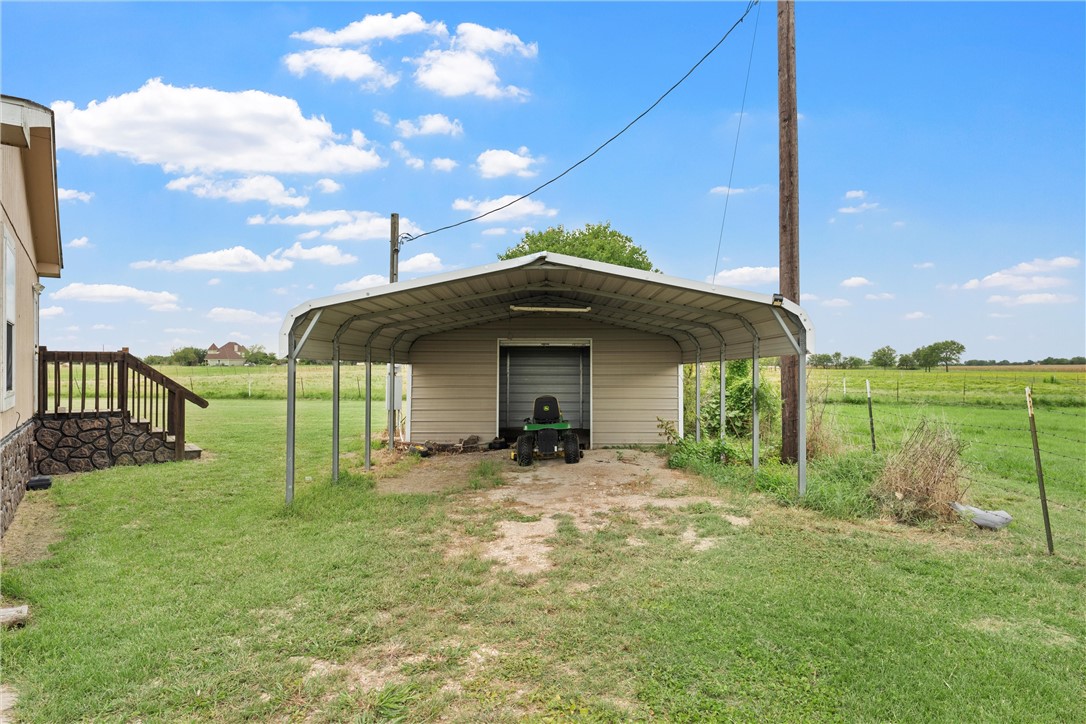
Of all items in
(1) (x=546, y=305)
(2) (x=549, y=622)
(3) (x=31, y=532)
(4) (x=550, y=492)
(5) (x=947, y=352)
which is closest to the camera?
(2) (x=549, y=622)

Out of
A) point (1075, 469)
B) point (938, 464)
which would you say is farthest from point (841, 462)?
point (1075, 469)

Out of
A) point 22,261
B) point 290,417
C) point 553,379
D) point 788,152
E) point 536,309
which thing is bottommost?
point 290,417

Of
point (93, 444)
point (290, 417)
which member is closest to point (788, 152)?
point (290, 417)

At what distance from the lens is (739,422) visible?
11625 mm

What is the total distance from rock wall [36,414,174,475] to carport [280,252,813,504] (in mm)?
3651

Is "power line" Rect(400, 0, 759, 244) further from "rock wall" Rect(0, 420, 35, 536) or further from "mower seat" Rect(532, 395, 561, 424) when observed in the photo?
"rock wall" Rect(0, 420, 35, 536)

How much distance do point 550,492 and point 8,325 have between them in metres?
5.98

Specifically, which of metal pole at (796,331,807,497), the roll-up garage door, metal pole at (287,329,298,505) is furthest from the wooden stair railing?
metal pole at (796,331,807,497)

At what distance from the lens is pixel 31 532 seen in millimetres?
5445

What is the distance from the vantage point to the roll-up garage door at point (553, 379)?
40.2 feet

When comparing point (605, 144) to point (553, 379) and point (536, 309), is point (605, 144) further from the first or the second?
point (553, 379)

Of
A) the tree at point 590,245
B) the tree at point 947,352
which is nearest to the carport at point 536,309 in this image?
the tree at point 590,245

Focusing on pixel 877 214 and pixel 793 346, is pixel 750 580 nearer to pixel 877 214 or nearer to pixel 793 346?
pixel 793 346

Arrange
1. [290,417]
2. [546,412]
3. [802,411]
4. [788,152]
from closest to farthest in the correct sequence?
[802,411], [290,417], [788,152], [546,412]
